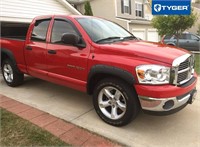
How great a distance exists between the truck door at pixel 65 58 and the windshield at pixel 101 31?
23cm

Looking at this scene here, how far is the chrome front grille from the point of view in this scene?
338 centimetres

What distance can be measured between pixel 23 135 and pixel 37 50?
2158mm

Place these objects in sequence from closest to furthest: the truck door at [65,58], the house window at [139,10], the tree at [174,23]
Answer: the truck door at [65,58], the tree at [174,23], the house window at [139,10]

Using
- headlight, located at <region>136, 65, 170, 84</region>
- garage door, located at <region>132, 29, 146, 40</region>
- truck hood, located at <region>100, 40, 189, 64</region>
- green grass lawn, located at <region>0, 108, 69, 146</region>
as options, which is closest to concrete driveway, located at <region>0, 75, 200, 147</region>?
green grass lawn, located at <region>0, 108, 69, 146</region>

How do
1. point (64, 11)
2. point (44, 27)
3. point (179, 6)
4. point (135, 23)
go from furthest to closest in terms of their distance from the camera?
point (135, 23)
point (64, 11)
point (179, 6)
point (44, 27)

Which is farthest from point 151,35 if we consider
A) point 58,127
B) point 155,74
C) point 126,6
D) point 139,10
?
point 58,127

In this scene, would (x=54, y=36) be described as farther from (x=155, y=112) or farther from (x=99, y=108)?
(x=155, y=112)

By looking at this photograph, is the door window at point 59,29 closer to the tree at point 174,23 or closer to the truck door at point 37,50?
the truck door at point 37,50

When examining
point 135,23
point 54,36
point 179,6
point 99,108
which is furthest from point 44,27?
point 135,23

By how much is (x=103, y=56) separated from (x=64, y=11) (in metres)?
8.94

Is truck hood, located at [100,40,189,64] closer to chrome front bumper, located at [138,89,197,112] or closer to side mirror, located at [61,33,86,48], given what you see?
side mirror, located at [61,33,86,48]

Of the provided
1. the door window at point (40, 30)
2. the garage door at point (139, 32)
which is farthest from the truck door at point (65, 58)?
the garage door at point (139, 32)

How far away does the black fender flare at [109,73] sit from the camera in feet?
11.3

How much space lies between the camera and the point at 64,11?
12.0m
